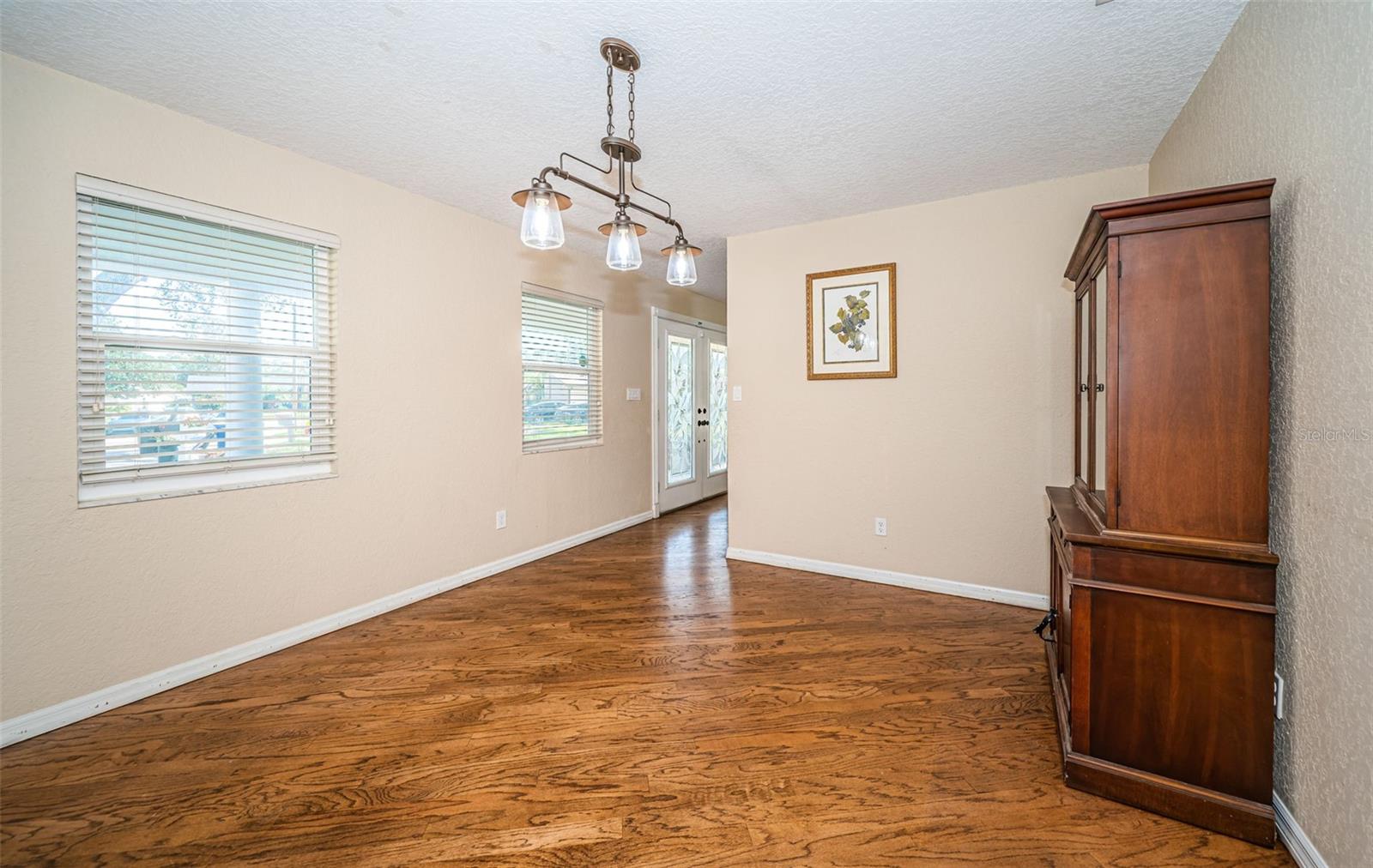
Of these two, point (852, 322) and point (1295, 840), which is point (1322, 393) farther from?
point (852, 322)

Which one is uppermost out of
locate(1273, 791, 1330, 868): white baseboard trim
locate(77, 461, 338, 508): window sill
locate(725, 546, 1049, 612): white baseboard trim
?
locate(77, 461, 338, 508): window sill

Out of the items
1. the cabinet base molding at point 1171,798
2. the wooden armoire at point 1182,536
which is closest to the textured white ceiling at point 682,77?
the wooden armoire at point 1182,536

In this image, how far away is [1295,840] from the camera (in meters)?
1.39

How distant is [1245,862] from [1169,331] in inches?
54.3

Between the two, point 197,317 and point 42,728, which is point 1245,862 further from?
point 197,317

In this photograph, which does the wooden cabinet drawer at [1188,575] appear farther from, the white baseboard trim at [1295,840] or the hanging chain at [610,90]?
the hanging chain at [610,90]

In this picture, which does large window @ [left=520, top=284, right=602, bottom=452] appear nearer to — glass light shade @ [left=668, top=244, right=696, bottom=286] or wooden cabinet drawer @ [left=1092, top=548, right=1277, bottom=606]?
glass light shade @ [left=668, top=244, right=696, bottom=286]

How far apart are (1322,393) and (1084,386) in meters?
0.86

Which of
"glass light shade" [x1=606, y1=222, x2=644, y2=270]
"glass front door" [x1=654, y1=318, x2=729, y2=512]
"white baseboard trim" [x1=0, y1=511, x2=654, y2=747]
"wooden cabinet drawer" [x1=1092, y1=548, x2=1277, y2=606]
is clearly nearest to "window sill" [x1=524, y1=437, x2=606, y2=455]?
"white baseboard trim" [x1=0, y1=511, x2=654, y2=747]

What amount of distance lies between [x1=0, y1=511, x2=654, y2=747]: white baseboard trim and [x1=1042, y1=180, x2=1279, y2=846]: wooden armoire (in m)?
3.21

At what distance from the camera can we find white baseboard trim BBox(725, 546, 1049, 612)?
312 cm

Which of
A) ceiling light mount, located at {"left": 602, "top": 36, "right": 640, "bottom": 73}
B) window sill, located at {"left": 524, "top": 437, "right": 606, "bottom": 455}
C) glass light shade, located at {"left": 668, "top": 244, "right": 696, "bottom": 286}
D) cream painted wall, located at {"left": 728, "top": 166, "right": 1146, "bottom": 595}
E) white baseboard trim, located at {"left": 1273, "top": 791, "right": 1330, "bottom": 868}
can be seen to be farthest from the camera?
window sill, located at {"left": 524, "top": 437, "right": 606, "bottom": 455}

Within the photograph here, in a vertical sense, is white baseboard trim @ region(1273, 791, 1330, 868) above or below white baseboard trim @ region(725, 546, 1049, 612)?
below

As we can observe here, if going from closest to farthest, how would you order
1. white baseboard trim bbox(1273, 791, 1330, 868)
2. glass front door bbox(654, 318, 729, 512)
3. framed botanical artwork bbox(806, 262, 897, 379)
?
white baseboard trim bbox(1273, 791, 1330, 868)
framed botanical artwork bbox(806, 262, 897, 379)
glass front door bbox(654, 318, 729, 512)
